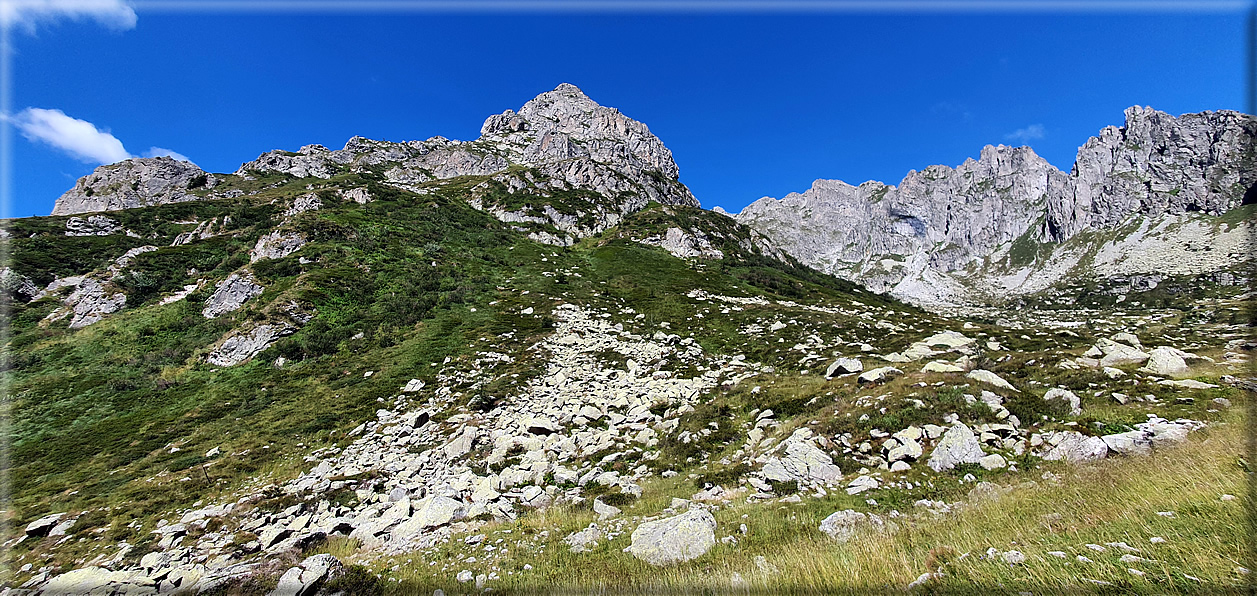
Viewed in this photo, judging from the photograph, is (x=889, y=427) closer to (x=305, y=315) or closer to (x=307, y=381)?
(x=307, y=381)

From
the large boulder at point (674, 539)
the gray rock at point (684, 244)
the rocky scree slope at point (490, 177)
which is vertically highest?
the rocky scree slope at point (490, 177)

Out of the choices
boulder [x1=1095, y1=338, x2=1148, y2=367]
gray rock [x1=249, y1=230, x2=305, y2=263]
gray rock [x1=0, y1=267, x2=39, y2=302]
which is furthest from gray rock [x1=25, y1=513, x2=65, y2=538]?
gray rock [x1=0, y1=267, x2=39, y2=302]

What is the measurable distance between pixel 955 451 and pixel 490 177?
12937cm

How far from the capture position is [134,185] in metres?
136

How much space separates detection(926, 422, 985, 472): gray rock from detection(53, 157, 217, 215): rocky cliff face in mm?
165409

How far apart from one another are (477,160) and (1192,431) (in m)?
181

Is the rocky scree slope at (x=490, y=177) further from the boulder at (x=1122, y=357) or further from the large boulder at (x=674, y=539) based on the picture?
the large boulder at (x=674, y=539)

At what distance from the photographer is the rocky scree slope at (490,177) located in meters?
93.9

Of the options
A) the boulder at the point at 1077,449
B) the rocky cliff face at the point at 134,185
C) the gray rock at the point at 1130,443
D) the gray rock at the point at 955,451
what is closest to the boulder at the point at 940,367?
the gray rock at the point at 955,451

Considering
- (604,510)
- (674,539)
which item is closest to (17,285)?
(604,510)

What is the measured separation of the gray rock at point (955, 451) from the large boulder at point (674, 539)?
20.3 ft

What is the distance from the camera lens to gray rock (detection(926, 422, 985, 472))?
10.4 m

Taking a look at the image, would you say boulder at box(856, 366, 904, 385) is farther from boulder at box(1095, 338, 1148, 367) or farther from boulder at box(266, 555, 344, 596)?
boulder at box(266, 555, 344, 596)

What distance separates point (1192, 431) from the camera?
916cm
